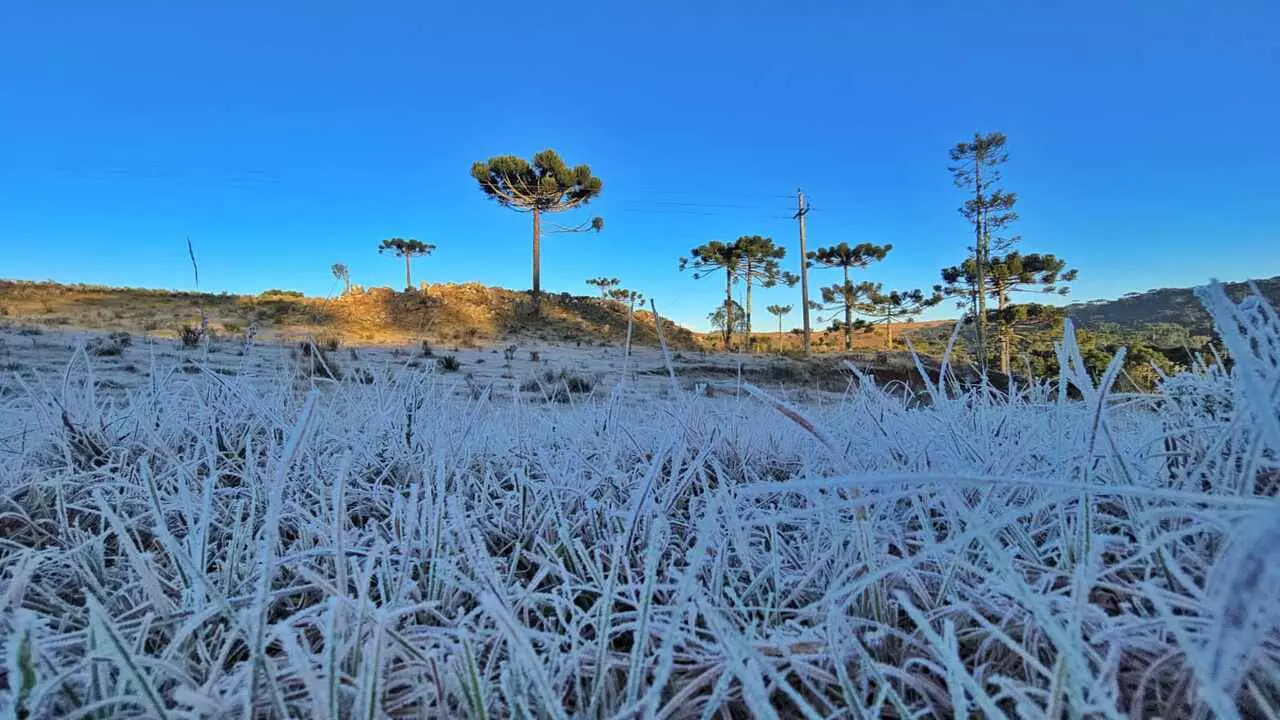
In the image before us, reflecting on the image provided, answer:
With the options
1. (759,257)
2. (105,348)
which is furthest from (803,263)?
(105,348)

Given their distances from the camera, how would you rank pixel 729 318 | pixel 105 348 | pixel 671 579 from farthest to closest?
pixel 729 318, pixel 105 348, pixel 671 579

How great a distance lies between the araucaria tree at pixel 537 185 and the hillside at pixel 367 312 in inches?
99.5

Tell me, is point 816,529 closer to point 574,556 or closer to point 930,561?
point 930,561

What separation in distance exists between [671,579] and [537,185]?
83.3ft

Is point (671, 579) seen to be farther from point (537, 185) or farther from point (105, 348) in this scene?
point (537, 185)

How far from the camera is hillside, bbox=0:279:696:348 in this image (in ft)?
52.5

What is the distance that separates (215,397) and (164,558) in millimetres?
1222

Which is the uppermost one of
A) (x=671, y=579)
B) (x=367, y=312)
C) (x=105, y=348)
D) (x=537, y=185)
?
(x=537, y=185)

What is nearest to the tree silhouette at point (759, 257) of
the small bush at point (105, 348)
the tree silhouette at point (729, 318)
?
the tree silhouette at point (729, 318)

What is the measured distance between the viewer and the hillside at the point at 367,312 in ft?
52.5

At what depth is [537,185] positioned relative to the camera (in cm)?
2453

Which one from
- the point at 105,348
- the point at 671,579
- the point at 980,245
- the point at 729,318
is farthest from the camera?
the point at 729,318

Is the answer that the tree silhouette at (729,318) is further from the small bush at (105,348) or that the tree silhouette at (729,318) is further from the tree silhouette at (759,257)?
the small bush at (105,348)

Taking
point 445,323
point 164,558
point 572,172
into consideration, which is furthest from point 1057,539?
point 572,172
